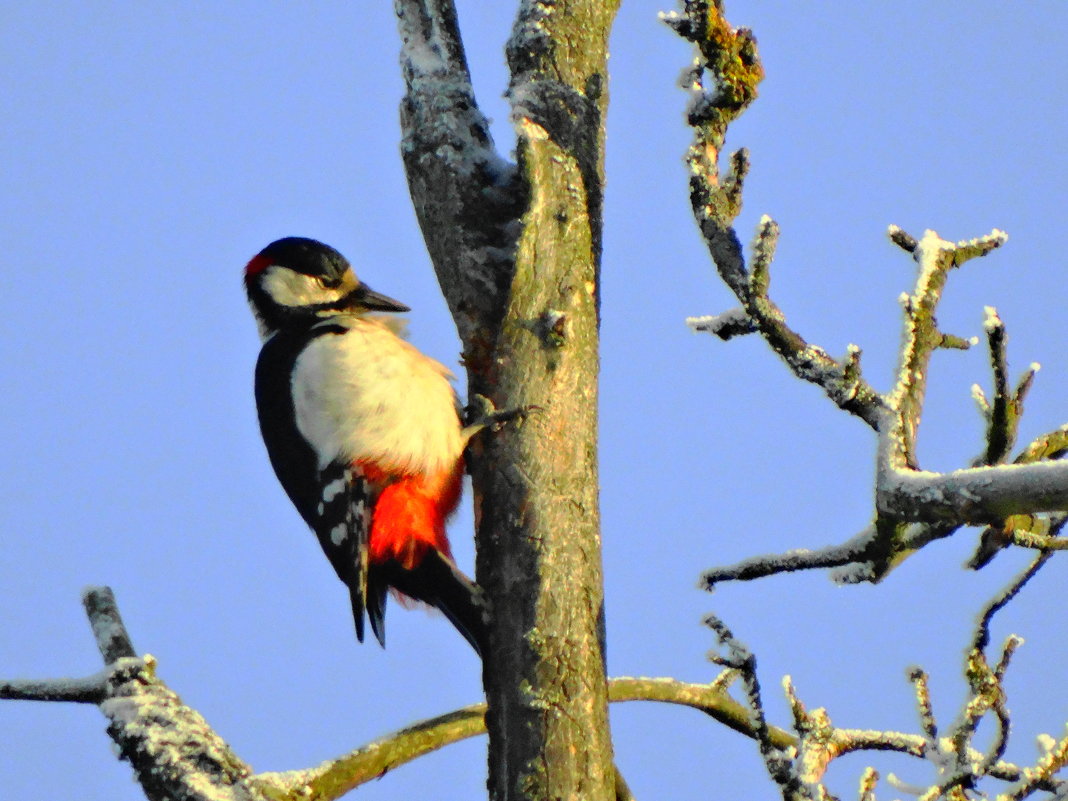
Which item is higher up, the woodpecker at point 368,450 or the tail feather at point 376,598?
the woodpecker at point 368,450

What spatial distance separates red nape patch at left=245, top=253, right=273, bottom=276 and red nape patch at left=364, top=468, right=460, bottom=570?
116 centimetres

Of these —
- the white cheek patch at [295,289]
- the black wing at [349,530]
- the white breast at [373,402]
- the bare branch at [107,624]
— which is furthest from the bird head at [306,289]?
the bare branch at [107,624]

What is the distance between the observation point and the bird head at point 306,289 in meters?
4.12

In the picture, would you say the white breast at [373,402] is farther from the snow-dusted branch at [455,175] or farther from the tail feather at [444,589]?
the snow-dusted branch at [455,175]

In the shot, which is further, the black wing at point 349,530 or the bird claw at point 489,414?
the black wing at point 349,530

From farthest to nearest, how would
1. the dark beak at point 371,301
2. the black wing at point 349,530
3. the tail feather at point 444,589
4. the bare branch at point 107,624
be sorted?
the dark beak at point 371,301 → the black wing at point 349,530 → the tail feather at point 444,589 → the bare branch at point 107,624

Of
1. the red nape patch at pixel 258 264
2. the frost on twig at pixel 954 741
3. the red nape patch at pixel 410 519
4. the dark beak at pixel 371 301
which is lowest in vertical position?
the frost on twig at pixel 954 741

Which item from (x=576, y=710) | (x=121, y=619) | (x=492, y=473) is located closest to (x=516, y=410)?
(x=492, y=473)

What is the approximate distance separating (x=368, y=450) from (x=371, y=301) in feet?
2.29

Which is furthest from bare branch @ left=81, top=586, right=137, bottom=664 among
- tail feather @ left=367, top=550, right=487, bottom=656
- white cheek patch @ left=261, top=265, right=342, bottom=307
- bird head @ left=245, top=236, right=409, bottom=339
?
white cheek patch @ left=261, top=265, right=342, bottom=307

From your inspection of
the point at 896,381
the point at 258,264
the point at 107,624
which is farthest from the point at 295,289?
the point at 896,381

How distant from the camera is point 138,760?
2309 millimetres

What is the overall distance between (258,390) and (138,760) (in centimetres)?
175

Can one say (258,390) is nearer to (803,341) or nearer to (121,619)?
(121,619)
